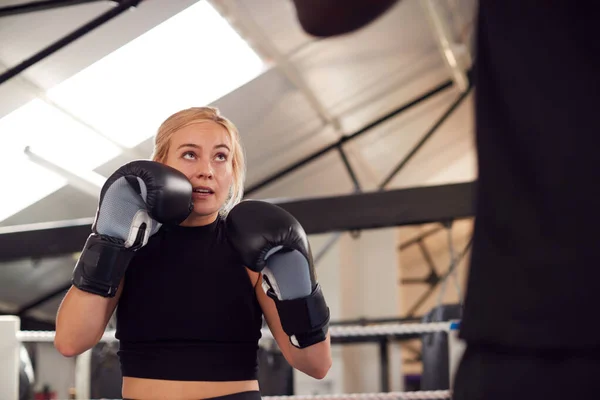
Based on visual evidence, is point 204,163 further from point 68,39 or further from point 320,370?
point 68,39

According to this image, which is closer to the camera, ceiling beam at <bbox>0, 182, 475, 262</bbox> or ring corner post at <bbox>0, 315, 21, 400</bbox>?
ring corner post at <bbox>0, 315, 21, 400</bbox>

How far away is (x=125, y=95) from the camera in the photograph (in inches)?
148

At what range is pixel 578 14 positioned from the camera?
53 cm

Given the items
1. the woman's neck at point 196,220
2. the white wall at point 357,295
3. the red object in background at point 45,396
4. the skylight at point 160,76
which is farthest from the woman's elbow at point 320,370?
the white wall at point 357,295

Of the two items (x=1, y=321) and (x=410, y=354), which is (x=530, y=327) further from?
(x=410, y=354)

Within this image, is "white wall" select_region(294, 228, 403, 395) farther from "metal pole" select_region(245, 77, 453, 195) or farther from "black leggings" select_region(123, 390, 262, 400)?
"black leggings" select_region(123, 390, 262, 400)

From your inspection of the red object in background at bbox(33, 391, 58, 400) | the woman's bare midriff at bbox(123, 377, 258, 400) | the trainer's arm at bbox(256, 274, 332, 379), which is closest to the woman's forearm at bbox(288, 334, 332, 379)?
the trainer's arm at bbox(256, 274, 332, 379)

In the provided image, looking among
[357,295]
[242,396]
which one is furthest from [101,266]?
[357,295]

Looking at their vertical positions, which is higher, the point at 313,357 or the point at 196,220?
the point at 196,220

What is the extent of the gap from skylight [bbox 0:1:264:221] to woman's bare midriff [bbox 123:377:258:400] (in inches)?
99.1

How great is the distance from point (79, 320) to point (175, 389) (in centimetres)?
21

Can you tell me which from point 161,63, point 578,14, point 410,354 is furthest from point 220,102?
point 410,354

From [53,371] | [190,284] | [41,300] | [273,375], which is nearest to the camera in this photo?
[190,284]

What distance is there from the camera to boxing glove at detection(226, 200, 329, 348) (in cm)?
109
